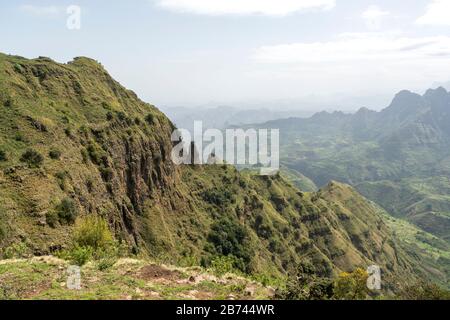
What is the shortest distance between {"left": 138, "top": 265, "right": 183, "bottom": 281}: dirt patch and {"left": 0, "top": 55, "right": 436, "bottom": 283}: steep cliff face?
249 inches

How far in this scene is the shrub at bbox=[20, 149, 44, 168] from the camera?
5431 centimetres

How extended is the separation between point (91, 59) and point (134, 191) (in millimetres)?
55683

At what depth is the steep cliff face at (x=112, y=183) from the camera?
49.8 metres

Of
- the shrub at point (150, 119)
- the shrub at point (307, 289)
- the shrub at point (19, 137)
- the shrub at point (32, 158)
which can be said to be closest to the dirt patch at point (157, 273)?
the shrub at point (307, 289)

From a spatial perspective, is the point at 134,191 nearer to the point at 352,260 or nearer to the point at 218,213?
the point at 218,213

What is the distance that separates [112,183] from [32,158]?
21156 millimetres

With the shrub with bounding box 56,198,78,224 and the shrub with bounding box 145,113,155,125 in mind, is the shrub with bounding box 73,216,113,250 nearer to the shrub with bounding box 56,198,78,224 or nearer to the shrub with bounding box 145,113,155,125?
the shrub with bounding box 56,198,78,224

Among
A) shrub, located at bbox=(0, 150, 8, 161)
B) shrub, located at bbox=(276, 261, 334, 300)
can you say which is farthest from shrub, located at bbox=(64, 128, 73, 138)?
shrub, located at bbox=(276, 261, 334, 300)

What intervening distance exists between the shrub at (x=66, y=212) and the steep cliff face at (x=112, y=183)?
0.42 ft

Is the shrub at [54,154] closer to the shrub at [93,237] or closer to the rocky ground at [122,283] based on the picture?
the shrub at [93,237]

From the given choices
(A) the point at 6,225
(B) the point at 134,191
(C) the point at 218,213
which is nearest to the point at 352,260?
(C) the point at 218,213

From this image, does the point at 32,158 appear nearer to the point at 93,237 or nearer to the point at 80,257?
the point at 93,237

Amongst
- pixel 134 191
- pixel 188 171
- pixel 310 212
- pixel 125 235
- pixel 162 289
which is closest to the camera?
pixel 162 289

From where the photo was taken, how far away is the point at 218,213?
11531 centimetres
